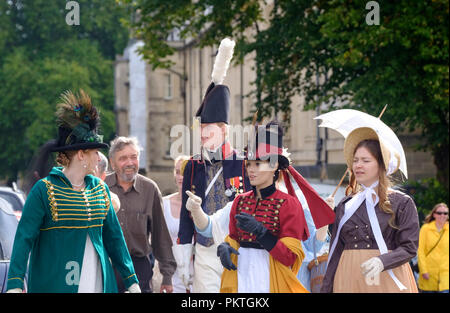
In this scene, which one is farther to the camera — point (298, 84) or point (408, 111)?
point (298, 84)

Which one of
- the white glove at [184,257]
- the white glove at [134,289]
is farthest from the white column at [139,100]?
the white glove at [134,289]

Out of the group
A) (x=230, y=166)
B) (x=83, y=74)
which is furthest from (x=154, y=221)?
(x=83, y=74)

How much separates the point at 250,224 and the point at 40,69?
3778 centimetres

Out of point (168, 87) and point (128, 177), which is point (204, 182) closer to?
point (128, 177)

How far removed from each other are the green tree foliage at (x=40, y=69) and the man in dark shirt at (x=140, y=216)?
2998 centimetres

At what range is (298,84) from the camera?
19.7 m

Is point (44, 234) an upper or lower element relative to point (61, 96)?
lower

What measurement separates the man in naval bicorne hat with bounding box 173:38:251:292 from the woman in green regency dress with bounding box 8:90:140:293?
134cm

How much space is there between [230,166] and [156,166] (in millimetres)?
51269

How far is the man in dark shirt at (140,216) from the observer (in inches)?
322

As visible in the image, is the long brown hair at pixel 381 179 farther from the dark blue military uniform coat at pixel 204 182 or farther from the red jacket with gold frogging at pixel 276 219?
the dark blue military uniform coat at pixel 204 182

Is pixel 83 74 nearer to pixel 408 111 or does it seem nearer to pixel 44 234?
pixel 408 111

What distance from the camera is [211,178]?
23.3 ft

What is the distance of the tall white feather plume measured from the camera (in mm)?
6852
